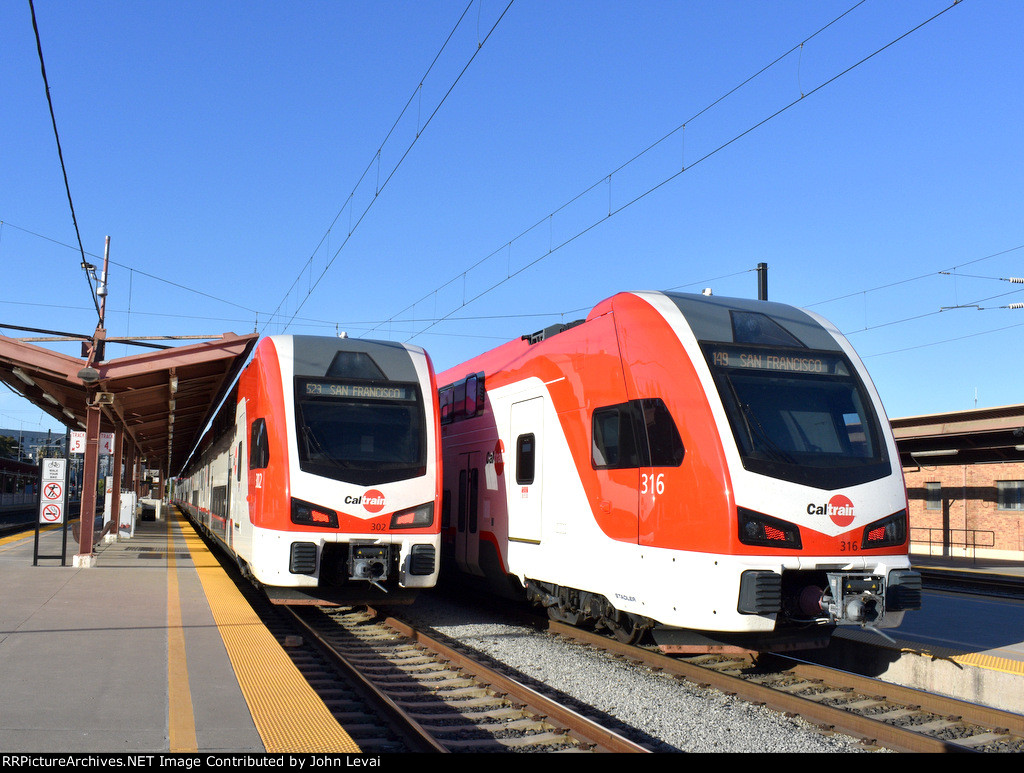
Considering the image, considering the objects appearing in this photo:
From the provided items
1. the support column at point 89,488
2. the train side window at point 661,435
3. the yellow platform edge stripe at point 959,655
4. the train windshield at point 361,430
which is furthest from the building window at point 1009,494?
the support column at point 89,488

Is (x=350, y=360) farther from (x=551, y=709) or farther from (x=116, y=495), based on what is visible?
(x=116, y=495)

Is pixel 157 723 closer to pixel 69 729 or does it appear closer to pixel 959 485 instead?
pixel 69 729

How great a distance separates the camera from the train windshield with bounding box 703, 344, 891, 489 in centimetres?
777

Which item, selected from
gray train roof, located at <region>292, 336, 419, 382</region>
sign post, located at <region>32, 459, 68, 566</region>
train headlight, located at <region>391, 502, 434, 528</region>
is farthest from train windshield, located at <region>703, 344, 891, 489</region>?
sign post, located at <region>32, 459, 68, 566</region>

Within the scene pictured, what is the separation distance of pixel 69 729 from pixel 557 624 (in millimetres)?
6755

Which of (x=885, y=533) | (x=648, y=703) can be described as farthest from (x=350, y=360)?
(x=885, y=533)

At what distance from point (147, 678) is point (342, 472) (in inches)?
160

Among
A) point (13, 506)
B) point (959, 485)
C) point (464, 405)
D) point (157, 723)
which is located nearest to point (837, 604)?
point (157, 723)

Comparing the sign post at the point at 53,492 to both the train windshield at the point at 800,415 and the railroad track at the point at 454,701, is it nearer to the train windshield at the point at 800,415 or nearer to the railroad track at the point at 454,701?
the railroad track at the point at 454,701

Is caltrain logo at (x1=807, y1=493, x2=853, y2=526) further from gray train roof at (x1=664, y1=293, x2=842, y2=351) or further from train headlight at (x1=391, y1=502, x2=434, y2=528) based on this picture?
train headlight at (x1=391, y1=502, x2=434, y2=528)

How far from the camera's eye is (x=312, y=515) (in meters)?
10.4

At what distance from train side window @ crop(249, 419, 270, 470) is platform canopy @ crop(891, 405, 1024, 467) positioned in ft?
54.0

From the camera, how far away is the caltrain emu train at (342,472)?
10.4 metres
